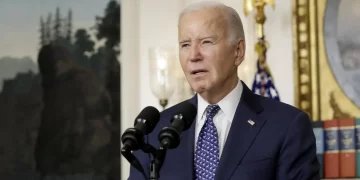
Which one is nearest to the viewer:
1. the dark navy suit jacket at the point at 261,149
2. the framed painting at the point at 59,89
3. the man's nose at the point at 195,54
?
the dark navy suit jacket at the point at 261,149

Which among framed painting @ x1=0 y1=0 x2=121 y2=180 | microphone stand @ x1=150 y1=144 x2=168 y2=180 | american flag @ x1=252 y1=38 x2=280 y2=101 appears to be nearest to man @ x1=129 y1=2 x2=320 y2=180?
microphone stand @ x1=150 y1=144 x2=168 y2=180

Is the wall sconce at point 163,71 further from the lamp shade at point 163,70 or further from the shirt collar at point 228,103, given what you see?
the shirt collar at point 228,103

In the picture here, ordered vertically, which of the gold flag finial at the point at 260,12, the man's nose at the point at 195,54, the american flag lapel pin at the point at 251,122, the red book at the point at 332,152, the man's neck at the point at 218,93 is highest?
the gold flag finial at the point at 260,12

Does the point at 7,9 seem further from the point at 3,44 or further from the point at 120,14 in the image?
the point at 120,14

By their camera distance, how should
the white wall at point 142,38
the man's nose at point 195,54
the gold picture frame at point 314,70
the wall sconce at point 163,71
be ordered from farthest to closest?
the white wall at point 142,38
the wall sconce at point 163,71
the gold picture frame at point 314,70
the man's nose at point 195,54

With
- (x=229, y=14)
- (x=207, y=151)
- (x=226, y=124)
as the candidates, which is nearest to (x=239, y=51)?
(x=229, y=14)

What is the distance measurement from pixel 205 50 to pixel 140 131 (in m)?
0.49

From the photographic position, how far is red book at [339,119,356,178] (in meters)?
3.55

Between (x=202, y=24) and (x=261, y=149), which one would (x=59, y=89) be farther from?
(x=261, y=149)

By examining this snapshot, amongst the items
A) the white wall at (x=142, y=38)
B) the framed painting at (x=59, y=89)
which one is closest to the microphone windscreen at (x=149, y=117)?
the white wall at (x=142, y=38)

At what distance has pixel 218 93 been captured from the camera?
2.16 m

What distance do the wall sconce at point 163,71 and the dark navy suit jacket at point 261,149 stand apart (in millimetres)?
2060

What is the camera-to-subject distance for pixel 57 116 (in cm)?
447

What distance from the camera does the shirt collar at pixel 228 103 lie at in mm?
2162
